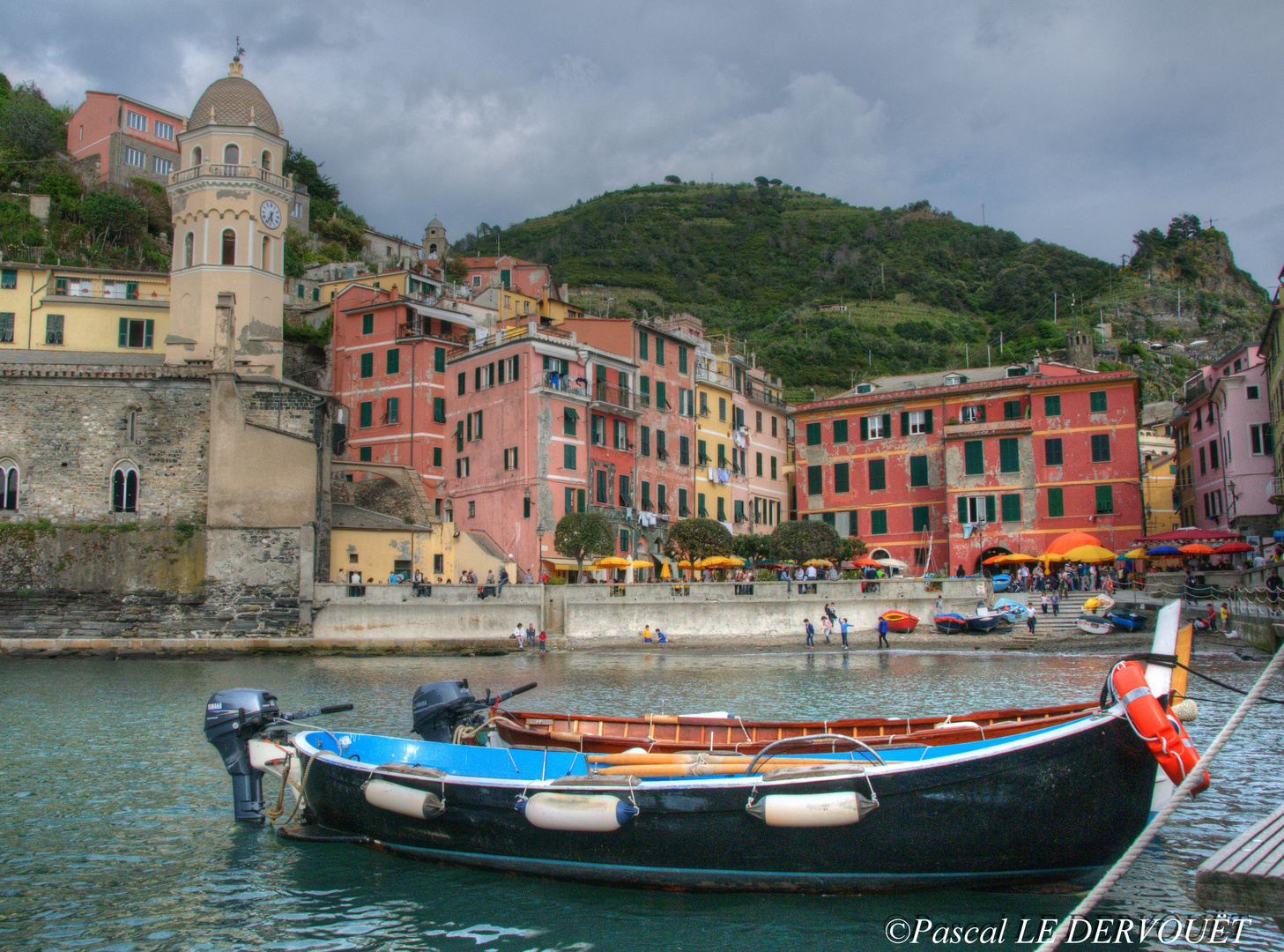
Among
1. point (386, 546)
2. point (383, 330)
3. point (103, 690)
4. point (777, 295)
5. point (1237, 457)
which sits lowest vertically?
point (103, 690)

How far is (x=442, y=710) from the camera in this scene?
13.6 m

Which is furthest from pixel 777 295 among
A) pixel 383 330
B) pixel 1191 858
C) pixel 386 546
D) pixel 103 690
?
pixel 1191 858

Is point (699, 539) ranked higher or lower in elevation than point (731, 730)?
higher

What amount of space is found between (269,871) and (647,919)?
4606mm

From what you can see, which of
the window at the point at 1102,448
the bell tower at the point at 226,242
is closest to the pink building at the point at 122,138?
the bell tower at the point at 226,242

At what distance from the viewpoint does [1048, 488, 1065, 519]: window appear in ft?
163

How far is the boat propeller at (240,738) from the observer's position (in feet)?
43.1

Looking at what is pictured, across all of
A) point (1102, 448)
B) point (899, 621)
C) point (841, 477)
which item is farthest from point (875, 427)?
point (899, 621)

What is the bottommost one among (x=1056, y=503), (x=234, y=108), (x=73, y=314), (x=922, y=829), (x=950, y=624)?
(x=950, y=624)

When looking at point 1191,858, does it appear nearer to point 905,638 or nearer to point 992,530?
point 905,638

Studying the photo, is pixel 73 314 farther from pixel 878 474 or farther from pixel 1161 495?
pixel 1161 495

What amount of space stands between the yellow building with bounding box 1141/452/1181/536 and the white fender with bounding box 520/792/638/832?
63316 millimetres

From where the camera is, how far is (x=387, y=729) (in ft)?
65.5

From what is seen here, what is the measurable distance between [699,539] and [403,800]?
36.9m
